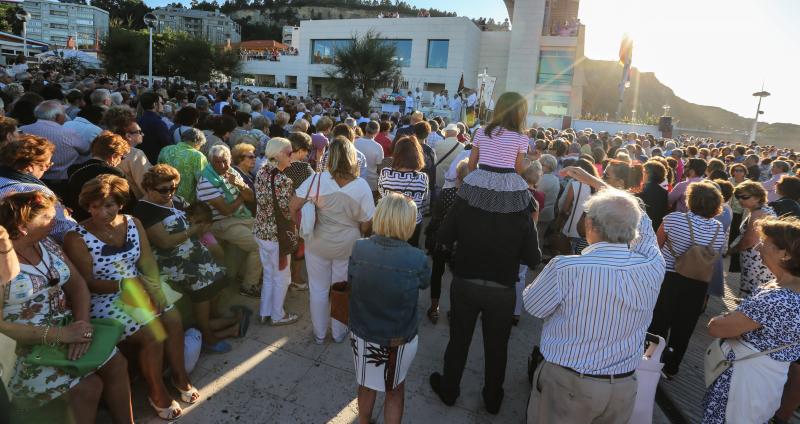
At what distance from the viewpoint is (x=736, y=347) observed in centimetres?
231

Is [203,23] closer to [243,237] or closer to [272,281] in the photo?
[243,237]

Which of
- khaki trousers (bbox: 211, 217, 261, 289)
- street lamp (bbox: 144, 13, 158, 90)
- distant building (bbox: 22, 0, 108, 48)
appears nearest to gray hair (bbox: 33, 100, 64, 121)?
khaki trousers (bbox: 211, 217, 261, 289)

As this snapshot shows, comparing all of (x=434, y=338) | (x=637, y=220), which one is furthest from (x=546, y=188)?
(x=637, y=220)

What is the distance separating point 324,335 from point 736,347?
2.90 metres

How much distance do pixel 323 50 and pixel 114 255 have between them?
44.9m

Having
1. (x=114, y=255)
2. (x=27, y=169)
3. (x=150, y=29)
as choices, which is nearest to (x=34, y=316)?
(x=114, y=255)

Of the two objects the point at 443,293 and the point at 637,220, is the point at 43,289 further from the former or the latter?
the point at 443,293

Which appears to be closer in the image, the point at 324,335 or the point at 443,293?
the point at 324,335

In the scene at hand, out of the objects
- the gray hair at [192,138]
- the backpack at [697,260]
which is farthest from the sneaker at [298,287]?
the backpack at [697,260]

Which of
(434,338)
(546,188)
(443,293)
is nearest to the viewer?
(434,338)

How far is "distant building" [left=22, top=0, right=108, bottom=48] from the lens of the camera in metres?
91.7

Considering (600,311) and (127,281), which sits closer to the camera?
(600,311)

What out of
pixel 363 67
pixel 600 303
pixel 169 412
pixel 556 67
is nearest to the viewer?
pixel 600 303

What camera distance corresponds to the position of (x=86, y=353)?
225 cm
